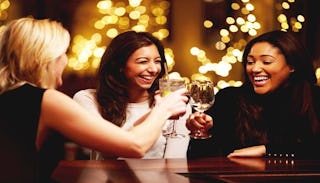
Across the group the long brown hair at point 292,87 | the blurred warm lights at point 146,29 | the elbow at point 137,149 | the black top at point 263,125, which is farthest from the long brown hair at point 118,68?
the blurred warm lights at point 146,29

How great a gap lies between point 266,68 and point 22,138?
5.77 feet

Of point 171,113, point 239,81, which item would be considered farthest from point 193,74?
point 171,113

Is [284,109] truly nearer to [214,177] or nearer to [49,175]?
[214,177]

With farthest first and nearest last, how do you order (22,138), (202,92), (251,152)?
1. (251,152)
2. (202,92)
3. (22,138)

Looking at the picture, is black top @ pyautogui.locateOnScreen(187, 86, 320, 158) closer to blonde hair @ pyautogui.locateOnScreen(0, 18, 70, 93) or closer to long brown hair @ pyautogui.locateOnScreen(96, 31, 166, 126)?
long brown hair @ pyautogui.locateOnScreen(96, 31, 166, 126)

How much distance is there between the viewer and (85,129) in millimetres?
1762

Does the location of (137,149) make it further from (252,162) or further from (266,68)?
(266,68)

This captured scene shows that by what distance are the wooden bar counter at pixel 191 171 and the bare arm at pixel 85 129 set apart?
0.11 metres

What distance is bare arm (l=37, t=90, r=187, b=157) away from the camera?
1.74 meters

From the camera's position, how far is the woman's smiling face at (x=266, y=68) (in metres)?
3.12

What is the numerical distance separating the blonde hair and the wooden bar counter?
0.34m

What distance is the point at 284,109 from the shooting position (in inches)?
122

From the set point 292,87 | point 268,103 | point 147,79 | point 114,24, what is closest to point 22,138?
point 147,79

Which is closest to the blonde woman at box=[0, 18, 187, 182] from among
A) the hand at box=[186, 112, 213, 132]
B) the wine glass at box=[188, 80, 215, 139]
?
the wine glass at box=[188, 80, 215, 139]
